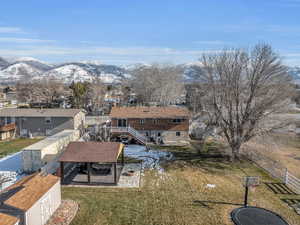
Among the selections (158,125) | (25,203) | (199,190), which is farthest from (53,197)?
(158,125)

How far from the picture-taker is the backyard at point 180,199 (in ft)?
41.2

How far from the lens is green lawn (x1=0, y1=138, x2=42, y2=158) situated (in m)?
24.3

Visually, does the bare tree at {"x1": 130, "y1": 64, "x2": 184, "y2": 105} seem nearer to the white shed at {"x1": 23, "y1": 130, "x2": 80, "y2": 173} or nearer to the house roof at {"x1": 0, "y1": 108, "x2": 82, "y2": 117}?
the house roof at {"x1": 0, "y1": 108, "x2": 82, "y2": 117}

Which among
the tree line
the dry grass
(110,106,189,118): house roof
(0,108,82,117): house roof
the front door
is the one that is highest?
the tree line

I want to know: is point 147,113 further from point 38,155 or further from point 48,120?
point 38,155

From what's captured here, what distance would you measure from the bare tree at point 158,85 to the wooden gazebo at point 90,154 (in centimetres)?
3529

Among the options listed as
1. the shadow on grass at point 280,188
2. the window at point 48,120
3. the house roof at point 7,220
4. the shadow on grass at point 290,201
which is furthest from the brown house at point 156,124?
the house roof at point 7,220

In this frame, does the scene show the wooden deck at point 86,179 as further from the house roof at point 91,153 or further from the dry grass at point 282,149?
the dry grass at point 282,149

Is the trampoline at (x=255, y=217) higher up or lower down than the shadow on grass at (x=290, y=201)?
higher up

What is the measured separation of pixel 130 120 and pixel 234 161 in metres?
13.4

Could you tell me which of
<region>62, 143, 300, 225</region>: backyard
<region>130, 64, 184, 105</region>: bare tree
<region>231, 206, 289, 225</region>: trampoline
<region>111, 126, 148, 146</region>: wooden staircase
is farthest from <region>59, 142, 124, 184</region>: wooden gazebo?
<region>130, 64, 184, 105</region>: bare tree

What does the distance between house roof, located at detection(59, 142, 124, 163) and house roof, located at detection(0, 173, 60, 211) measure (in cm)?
346

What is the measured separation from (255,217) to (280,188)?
19.0ft

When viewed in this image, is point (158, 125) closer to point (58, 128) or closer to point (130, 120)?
point (130, 120)
